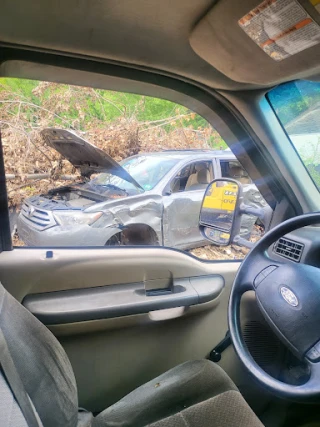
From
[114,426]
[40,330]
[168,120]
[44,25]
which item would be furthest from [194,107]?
[114,426]

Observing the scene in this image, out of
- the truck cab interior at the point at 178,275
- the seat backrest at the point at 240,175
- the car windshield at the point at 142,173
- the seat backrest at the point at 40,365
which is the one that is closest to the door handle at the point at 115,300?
the truck cab interior at the point at 178,275

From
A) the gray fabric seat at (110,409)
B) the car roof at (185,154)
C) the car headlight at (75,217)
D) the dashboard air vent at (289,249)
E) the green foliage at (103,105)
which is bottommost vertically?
the gray fabric seat at (110,409)

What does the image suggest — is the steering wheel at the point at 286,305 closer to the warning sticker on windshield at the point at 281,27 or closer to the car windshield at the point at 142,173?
the warning sticker on windshield at the point at 281,27

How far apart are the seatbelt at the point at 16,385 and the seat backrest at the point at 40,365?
53 millimetres

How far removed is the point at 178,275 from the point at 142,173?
0.97 m

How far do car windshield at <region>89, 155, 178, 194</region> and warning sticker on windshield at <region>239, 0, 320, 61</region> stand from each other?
1.15 meters

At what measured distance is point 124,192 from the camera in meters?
2.26

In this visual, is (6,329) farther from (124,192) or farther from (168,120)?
(124,192)

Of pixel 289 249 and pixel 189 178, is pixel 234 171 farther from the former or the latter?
pixel 289 249

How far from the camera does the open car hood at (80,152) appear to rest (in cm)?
178

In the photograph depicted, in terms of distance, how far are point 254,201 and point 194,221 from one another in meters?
0.62

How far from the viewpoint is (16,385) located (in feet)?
2.25

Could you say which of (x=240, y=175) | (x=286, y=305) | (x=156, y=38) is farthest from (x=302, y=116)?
(x=286, y=305)

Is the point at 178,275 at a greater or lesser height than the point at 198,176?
lesser
